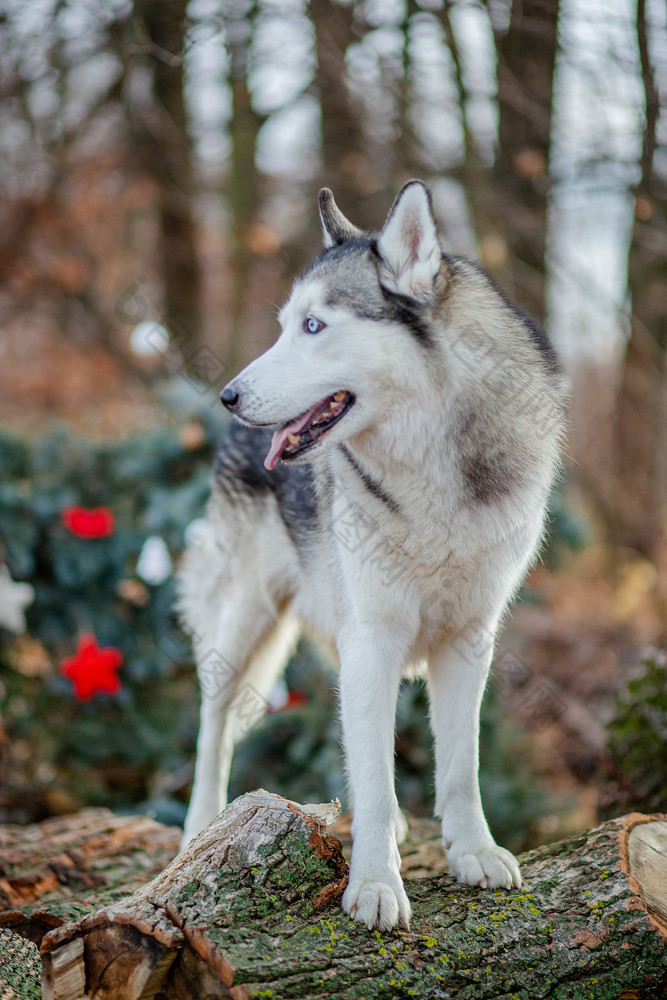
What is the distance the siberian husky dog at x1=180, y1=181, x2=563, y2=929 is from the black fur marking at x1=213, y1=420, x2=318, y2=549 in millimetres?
378

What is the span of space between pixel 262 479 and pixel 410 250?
1.40m

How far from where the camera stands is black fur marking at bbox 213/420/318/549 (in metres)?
3.26

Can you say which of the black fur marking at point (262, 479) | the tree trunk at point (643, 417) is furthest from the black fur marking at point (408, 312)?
the tree trunk at point (643, 417)

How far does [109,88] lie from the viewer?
29.8ft

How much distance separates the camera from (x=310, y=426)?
8.00ft

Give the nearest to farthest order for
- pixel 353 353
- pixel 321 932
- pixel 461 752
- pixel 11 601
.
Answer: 1. pixel 321 932
2. pixel 353 353
3. pixel 461 752
4. pixel 11 601

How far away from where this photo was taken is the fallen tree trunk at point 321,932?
78.1 inches

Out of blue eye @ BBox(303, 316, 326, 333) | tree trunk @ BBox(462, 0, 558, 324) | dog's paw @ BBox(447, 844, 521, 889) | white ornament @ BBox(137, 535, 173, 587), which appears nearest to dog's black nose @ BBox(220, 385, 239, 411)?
blue eye @ BBox(303, 316, 326, 333)

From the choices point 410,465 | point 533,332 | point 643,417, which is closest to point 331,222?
point 533,332

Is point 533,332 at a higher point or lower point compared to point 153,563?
higher

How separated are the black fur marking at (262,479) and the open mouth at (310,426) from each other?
0.67 metres

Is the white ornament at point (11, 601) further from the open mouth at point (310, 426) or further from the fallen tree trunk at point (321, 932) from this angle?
the open mouth at point (310, 426)

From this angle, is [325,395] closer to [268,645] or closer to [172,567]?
[268,645]

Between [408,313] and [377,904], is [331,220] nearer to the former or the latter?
[408,313]
